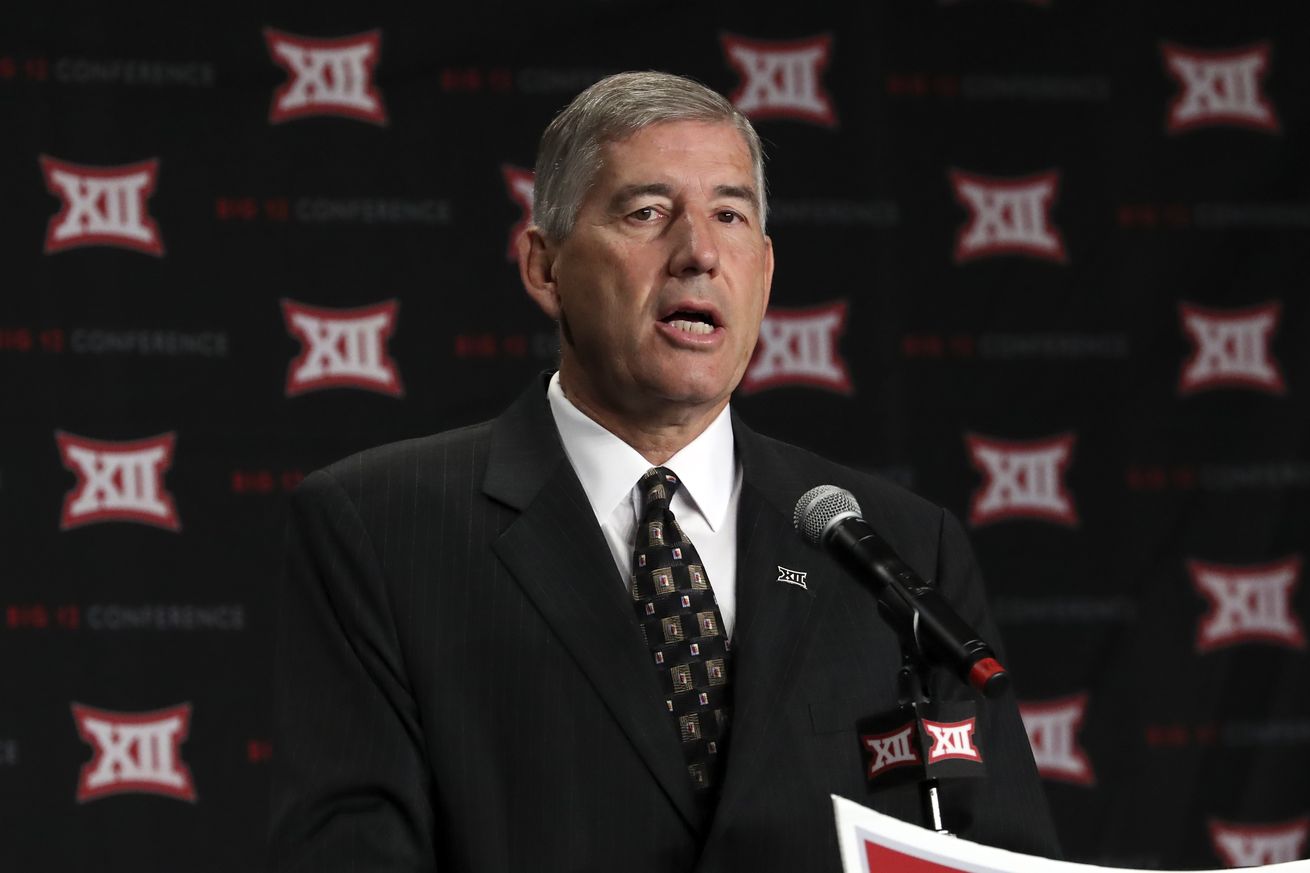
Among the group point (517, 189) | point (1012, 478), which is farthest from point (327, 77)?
point (1012, 478)

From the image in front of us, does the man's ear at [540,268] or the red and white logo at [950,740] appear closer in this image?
the red and white logo at [950,740]

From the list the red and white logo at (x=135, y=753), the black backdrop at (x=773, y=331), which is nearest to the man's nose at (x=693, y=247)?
the black backdrop at (x=773, y=331)

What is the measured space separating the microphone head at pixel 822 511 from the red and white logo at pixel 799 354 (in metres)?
1.97

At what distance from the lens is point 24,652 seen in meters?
2.98

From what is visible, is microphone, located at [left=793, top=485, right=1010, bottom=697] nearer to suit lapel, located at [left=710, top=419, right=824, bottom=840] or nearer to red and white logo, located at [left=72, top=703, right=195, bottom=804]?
suit lapel, located at [left=710, top=419, right=824, bottom=840]

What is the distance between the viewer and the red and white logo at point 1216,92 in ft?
11.6

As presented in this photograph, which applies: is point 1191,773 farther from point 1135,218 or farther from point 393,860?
point 393,860

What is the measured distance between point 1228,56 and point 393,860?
115 inches

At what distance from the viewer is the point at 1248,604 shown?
3.44 meters

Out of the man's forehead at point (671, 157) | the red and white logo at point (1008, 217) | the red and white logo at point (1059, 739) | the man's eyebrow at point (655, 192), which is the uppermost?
the red and white logo at point (1008, 217)

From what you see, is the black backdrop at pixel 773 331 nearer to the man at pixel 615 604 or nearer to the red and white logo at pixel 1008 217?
the red and white logo at pixel 1008 217

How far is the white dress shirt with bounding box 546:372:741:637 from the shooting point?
66.4 inches

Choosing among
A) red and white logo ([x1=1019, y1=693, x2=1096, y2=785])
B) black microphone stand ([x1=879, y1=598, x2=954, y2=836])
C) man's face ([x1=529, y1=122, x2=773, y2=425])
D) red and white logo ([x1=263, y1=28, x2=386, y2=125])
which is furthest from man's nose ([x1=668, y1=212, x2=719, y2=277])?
red and white logo ([x1=1019, y1=693, x2=1096, y2=785])

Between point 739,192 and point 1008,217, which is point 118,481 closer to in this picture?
point 739,192
